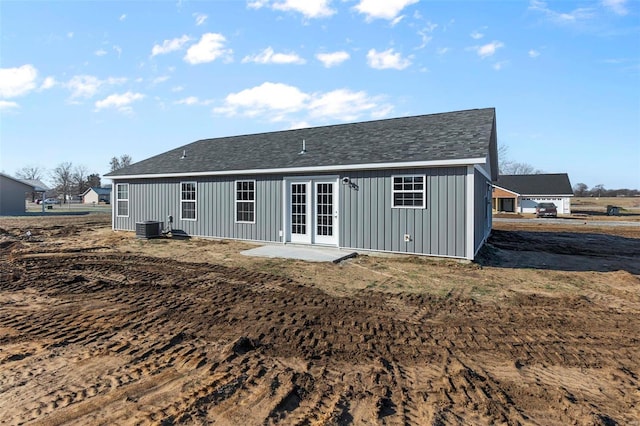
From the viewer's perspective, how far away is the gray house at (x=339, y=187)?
930 cm

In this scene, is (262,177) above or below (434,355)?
above

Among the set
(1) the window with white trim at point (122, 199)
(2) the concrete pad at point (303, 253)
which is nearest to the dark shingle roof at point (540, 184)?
(2) the concrete pad at point (303, 253)

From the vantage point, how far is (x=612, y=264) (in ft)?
32.2

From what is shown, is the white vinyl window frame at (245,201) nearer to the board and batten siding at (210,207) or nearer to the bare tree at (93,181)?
the board and batten siding at (210,207)

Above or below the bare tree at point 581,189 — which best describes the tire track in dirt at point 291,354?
below

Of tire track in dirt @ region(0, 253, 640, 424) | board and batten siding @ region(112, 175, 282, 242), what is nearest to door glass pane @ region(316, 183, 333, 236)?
board and batten siding @ region(112, 175, 282, 242)

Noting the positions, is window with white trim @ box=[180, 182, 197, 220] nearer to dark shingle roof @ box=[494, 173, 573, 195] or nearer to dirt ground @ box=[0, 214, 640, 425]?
dirt ground @ box=[0, 214, 640, 425]

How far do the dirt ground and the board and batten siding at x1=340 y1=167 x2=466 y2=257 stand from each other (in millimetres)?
1395

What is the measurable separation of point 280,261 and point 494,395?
261 inches

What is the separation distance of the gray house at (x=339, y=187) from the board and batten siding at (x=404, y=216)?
3 centimetres

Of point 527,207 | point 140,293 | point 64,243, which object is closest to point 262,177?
point 140,293

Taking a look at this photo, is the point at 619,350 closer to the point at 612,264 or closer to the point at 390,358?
the point at 390,358

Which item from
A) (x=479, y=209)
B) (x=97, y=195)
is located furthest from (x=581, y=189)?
(x=97, y=195)

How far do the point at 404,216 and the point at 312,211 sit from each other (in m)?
2.95
